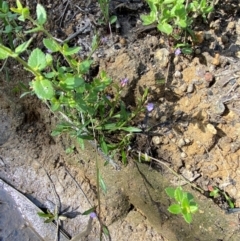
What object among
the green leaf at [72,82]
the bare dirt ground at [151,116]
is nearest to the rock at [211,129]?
the bare dirt ground at [151,116]

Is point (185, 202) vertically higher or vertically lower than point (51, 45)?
lower

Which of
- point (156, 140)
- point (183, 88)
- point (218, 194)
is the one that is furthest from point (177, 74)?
point (218, 194)

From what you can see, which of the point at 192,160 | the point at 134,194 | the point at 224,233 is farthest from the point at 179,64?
the point at 224,233

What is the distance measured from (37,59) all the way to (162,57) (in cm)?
67

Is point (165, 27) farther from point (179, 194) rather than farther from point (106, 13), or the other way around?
point (179, 194)

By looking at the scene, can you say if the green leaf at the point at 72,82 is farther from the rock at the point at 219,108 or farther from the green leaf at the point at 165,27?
the rock at the point at 219,108

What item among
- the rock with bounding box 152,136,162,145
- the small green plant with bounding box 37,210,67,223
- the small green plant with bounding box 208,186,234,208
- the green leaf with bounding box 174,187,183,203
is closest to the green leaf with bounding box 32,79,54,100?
the green leaf with bounding box 174,187,183,203

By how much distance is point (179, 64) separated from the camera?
61.2 inches

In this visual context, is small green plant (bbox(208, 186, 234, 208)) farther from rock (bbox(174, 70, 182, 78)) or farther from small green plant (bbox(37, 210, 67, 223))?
small green plant (bbox(37, 210, 67, 223))

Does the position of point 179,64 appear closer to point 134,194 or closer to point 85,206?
point 134,194

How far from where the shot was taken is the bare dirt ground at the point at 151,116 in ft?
4.86

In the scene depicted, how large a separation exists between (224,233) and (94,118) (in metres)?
0.67

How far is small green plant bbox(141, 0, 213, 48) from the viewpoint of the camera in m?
1.36

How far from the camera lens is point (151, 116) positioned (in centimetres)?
157
